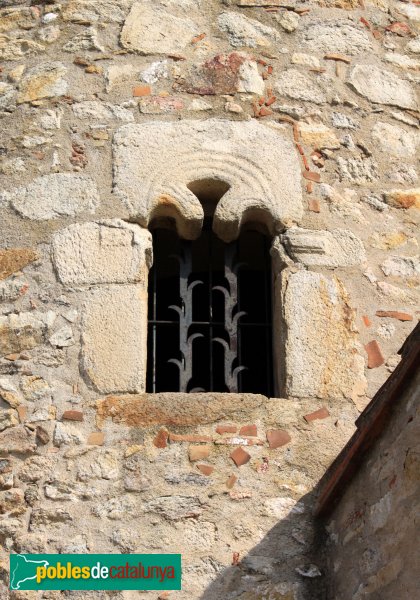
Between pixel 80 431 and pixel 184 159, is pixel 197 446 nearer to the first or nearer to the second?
pixel 80 431

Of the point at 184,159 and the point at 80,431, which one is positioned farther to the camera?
the point at 184,159

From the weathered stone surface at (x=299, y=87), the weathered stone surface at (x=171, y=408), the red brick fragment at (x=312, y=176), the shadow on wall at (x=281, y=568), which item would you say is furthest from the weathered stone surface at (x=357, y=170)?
the shadow on wall at (x=281, y=568)

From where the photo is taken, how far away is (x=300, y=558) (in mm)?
4719

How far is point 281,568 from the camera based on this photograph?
4.69m

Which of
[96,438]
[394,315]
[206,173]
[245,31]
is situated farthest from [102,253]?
[245,31]

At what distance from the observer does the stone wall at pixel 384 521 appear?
12.9ft

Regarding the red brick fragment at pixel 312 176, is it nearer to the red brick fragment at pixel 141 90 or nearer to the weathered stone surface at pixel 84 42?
the red brick fragment at pixel 141 90

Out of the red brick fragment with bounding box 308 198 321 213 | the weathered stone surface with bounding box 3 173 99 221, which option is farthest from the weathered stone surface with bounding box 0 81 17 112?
the red brick fragment with bounding box 308 198 321 213

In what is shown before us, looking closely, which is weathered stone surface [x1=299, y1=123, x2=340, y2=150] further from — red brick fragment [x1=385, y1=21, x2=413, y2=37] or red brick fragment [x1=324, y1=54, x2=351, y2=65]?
red brick fragment [x1=385, y1=21, x2=413, y2=37]

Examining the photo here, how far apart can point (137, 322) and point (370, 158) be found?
1495 millimetres

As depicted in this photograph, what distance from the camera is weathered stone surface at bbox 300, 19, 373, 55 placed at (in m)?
6.00

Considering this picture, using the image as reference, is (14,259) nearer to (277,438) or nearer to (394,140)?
(277,438)

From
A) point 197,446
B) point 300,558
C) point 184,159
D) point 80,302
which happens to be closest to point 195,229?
point 184,159

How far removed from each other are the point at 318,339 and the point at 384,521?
1.25 meters
